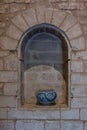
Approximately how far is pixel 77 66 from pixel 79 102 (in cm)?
46

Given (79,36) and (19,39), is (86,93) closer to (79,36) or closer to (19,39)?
(79,36)

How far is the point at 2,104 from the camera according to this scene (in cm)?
393

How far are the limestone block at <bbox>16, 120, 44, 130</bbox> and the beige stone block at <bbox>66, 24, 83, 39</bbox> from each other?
1186mm

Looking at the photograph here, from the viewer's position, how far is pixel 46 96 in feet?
13.1

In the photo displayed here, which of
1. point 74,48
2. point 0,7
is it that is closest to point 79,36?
point 74,48

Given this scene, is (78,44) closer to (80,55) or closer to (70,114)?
(80,55)

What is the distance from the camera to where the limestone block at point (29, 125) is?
3918 millimetres

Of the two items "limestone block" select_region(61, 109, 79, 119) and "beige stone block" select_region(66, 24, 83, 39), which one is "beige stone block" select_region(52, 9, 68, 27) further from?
"limestone block" select_region(61, 109, 79, 119)

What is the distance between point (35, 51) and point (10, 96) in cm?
77

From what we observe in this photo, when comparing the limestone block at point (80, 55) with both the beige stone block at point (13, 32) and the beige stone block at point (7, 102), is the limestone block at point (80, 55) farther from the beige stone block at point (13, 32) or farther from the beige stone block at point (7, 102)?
the beige stone block at point (7, 102)

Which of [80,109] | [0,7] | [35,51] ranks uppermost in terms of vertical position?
[0,7]

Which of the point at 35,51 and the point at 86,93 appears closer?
the point at 86,93

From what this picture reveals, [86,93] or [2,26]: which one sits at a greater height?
[2,26]

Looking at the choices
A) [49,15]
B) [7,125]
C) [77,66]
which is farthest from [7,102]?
[49,15]
